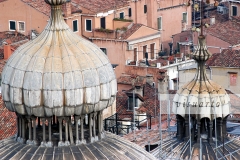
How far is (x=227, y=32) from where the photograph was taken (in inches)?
2169

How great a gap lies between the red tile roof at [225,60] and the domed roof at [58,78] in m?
28.7

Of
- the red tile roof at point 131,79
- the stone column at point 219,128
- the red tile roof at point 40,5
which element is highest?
the red tile roof at point 40,5

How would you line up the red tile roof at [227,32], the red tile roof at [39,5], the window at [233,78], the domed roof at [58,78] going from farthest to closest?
the red tile roof at [227,32], the red tile roof at [39,5], the window at [233,78], the domed roof at [58,78]

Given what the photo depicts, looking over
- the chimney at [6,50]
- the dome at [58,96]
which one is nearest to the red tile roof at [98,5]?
the chimney at [6,50]

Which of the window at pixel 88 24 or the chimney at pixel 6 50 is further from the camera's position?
the window at pixel 88 24

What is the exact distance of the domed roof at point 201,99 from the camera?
26656 millimetres

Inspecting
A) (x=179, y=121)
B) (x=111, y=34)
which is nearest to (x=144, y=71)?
(x=111, y=34)

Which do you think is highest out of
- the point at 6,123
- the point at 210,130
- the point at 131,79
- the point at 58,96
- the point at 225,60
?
the point at 225,60

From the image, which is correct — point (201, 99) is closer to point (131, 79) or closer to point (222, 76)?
point (222, 76)

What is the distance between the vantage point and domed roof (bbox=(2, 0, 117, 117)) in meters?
16.7

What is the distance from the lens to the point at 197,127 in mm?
26688

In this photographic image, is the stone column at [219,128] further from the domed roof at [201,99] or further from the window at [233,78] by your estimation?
the window at [233,78]

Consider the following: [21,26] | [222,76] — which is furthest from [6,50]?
[21,26]

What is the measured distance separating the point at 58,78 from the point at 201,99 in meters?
10.4
